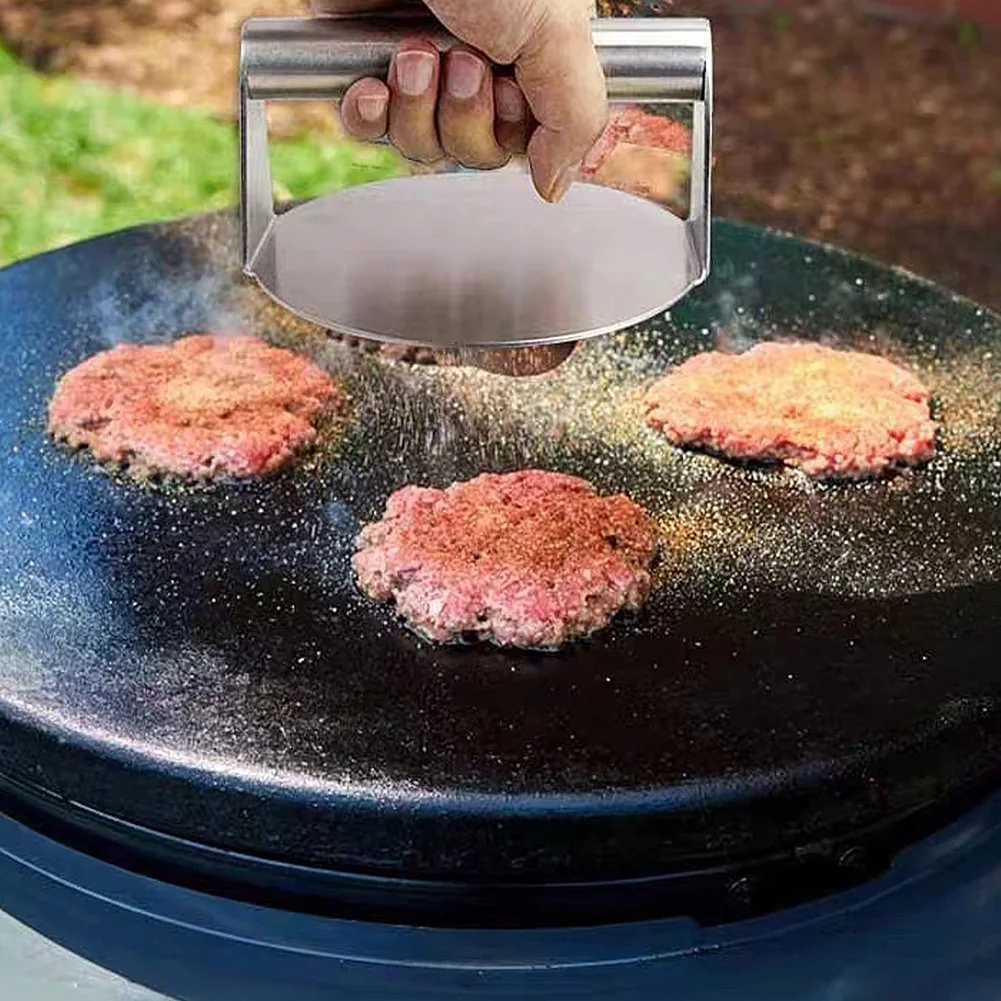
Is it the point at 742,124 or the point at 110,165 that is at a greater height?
the point at 110,165

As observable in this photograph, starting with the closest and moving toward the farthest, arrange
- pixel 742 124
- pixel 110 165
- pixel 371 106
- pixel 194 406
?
pixel 371 106, pixel 194 406, pixel 110 165, pixel 742 124

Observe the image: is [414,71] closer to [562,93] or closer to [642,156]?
[562,93]

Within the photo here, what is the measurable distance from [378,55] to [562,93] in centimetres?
20

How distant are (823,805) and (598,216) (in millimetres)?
815

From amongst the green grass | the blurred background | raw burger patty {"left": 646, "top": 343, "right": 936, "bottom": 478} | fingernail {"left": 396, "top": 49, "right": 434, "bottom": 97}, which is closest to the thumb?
fingernail {"left": 396, "top": 49, "right": 434, "bottom": 97}

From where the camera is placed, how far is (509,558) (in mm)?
1674

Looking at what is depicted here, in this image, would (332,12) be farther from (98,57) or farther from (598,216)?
(98,57)

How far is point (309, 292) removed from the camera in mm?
1744

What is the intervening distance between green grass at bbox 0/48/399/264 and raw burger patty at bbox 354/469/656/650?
8.15 ft

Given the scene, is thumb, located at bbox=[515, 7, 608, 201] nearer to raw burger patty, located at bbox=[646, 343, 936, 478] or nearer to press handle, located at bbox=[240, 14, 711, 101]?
press handle, located at bbox=[240, 14, 711, 101]

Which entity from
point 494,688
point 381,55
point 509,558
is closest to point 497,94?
point 381,55

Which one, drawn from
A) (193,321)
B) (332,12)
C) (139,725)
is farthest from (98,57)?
(139,725)

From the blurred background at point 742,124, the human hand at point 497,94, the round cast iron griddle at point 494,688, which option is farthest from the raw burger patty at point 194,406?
the blurred background at point 742,124

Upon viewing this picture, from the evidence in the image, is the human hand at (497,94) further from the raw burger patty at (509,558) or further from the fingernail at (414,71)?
the raw burger patty at (509,558)
